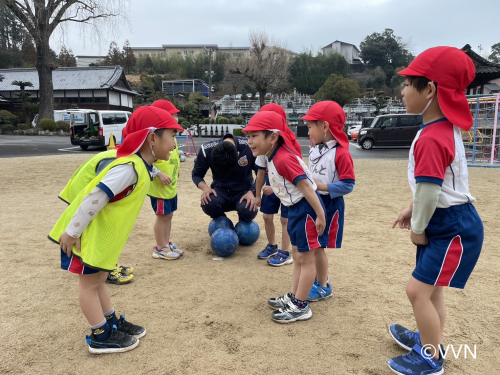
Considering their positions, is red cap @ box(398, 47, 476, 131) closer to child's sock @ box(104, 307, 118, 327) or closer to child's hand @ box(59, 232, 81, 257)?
child's hand @ box(59, 232, 81, 257)

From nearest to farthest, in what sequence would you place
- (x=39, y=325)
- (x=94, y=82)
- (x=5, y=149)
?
(x=39, y=325)
(x=5, y=149)
(x=94, y=82)

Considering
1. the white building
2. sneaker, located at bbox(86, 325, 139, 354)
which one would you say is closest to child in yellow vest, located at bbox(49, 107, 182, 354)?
sneaker, located at bbox(86, 325, 139, 354)

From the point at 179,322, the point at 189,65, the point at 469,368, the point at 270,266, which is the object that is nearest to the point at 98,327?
the point at 179,322

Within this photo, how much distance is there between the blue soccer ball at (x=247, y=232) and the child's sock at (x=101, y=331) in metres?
2.35

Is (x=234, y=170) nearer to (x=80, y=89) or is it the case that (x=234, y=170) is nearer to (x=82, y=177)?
(x=82, y=177)

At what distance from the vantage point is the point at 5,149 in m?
17.2

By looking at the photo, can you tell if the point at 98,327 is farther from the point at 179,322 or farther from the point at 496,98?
the point at 496,98

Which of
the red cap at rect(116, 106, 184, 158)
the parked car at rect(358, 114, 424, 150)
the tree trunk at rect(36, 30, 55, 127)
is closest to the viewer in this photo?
the red cap at rect(116, 106, 184, 158)

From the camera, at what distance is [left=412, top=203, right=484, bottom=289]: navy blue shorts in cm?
201

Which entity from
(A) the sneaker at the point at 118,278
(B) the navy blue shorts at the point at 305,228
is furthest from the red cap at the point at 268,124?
(A) the sneaker at the point at 118,278

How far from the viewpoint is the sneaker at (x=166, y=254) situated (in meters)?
4.27

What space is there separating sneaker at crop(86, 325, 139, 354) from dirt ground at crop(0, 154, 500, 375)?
0.15ft

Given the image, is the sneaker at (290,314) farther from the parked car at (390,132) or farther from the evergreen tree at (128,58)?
the evergreen tree at (128,58)

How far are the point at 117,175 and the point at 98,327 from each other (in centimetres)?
103
